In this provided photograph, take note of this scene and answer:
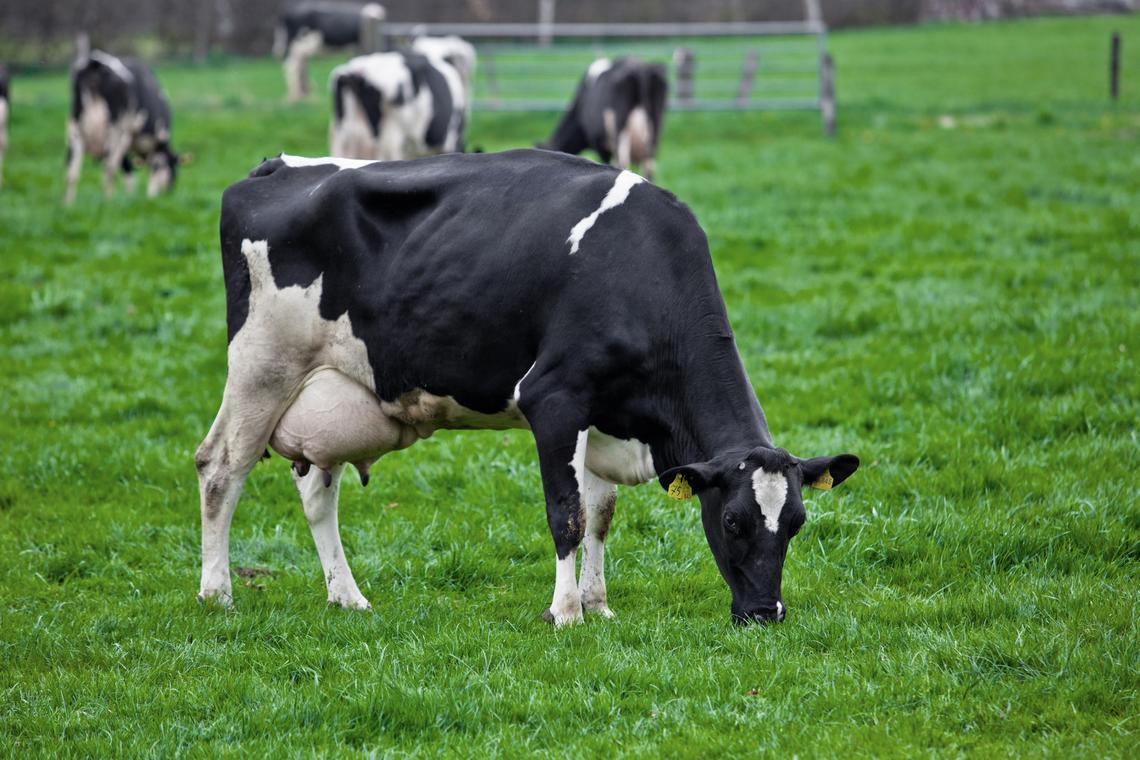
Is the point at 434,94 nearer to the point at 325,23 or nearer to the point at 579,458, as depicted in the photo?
the point at 579,458

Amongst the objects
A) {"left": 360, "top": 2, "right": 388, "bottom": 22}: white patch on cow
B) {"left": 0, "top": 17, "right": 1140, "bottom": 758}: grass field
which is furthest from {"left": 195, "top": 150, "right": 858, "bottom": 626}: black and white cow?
{"left": 360, "top": 2, "right": 388, "bottom": 22}: white patch on cow

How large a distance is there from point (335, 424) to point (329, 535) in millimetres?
547

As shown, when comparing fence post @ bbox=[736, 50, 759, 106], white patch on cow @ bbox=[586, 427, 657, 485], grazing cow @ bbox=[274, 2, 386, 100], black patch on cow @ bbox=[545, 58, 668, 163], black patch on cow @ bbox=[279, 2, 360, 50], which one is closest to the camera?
white patch on cow @ bbox=[586, 427, 657, 485]

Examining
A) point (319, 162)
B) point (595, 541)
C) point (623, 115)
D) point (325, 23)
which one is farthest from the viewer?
→ point (325, 23)

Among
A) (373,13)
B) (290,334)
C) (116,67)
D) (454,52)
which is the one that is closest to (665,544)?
(290,334)

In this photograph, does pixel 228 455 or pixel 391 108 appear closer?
pixel 228 455

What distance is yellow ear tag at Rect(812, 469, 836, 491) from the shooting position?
5175 mm

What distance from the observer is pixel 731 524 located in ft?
16.4

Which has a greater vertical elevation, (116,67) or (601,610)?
(116,67)

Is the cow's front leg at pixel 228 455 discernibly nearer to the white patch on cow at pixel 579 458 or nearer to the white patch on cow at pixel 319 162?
the white patch on cow at pixel 319 162

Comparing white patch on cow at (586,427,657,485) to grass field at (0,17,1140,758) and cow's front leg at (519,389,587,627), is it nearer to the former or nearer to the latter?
cow's front leg at (519,389,587,627)

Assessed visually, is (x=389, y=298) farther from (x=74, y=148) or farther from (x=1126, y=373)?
(x=74, y=148)

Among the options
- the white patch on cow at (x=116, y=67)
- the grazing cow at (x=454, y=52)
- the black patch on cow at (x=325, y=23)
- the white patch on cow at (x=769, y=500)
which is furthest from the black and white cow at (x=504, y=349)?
the black patch on cow at (x=325, y=23)

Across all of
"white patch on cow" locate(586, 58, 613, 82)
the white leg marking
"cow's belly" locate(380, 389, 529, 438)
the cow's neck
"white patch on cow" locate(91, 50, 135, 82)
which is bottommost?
the white leg marking
